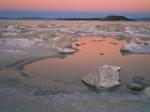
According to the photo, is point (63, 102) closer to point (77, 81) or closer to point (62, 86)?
point (62, 86)

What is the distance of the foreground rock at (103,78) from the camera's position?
8114mm

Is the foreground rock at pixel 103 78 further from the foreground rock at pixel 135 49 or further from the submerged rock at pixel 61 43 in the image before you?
the submerged rock at pixel 61 43

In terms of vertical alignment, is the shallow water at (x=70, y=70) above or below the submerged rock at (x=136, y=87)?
below

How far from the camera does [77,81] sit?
920 centimetres

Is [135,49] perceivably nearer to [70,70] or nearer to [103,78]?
[70,70]

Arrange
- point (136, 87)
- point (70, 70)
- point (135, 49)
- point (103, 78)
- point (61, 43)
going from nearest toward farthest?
point (136, 87) → point (103, 78) → point (70, 70) → point (135, 49) → point (61, 43)

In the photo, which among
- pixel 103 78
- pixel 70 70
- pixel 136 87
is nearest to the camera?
pixel 136 87

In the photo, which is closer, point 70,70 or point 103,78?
point 103,78

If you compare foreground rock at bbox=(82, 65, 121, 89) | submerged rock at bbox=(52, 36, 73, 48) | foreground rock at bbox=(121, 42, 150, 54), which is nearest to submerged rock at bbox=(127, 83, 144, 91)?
foreground rock at bbox=(82, 65, 121, 89)

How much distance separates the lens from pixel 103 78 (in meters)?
8.29

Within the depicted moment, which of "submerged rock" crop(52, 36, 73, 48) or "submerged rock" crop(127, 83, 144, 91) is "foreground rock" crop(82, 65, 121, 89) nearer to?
"submerged rock" crop(127, 83, 144, 91)

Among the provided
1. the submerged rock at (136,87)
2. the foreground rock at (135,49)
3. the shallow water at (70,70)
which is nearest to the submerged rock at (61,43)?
the shallow water at (70,70)

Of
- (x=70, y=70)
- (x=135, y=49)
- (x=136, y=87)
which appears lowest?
(x=70, y=70)

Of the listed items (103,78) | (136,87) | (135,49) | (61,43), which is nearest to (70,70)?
(103,78)
